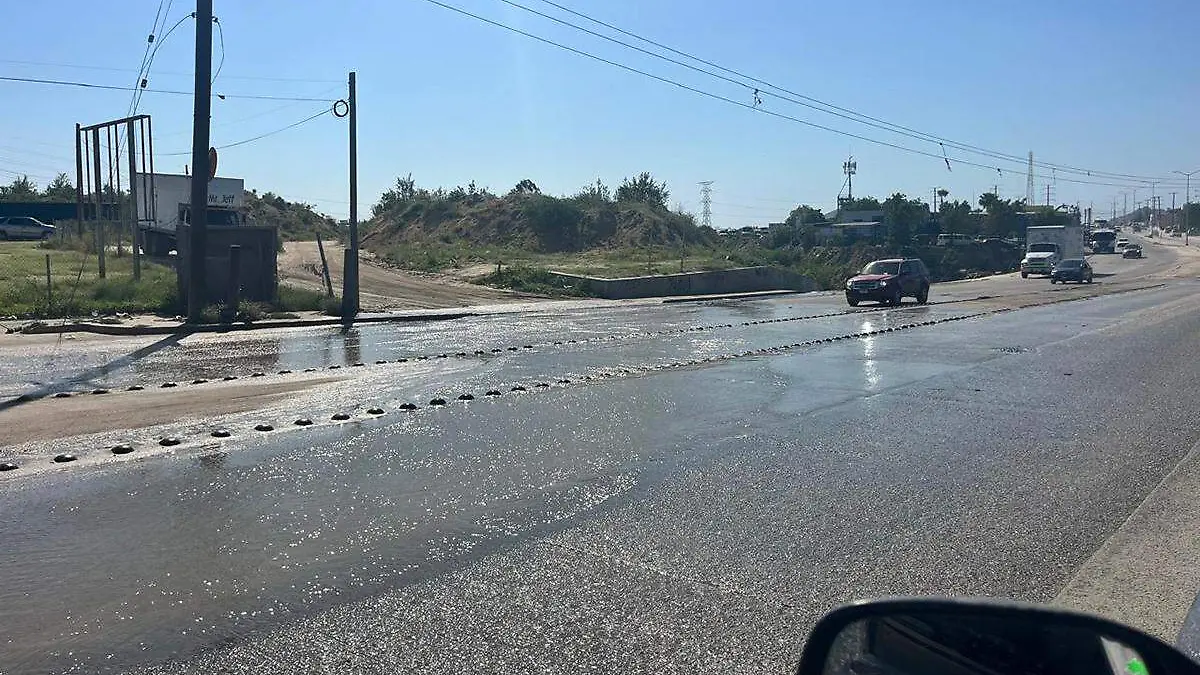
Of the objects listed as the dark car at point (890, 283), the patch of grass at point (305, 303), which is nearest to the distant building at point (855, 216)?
the dark car at point (890, 283)

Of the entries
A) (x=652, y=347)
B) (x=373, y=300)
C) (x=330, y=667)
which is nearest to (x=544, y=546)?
(x=330, y=667)

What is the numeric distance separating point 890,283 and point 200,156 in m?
22.4

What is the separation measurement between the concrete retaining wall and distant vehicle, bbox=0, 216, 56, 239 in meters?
30.3

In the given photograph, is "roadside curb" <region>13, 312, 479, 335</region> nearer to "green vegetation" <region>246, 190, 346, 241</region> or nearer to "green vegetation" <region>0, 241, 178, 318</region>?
"green vegetation" <region>0, 241, 178, 318</region>

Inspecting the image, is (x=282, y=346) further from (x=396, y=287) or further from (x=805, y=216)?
(x=805, y=216)

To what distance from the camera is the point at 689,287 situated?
48.1 metres

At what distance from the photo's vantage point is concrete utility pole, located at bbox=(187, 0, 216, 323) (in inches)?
968

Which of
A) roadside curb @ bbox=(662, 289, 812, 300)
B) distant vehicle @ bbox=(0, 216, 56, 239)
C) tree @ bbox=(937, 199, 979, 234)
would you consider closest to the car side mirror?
roadside curb @ bbox=(662, 289, 812, 300)

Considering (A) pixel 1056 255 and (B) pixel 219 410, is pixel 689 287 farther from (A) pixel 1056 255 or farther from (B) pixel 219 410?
(B) pixel 219 410

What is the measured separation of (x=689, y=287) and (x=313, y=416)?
36.7 metres

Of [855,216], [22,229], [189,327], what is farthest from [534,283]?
[855,216]

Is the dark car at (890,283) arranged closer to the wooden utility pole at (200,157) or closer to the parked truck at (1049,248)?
the wooden utility pole at (200,157)

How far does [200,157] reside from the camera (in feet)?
81.8

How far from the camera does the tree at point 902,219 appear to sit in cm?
10162
